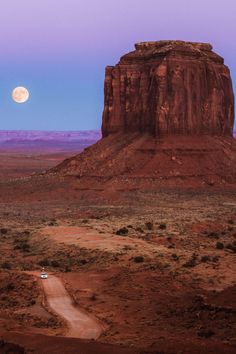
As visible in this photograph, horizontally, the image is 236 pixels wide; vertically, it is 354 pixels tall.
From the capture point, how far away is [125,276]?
2462cm

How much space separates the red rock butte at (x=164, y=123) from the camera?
66.6 meters

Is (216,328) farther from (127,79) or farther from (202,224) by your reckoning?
(127,79)

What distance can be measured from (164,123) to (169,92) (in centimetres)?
400

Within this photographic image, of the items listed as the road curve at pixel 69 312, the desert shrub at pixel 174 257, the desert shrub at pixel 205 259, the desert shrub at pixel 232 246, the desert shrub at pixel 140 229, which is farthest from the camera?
the desert shrub at pixel 140 229

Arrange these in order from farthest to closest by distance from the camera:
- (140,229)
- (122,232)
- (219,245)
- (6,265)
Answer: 1. (140,229)
2. (122,232)
3. (219,245)
4. (6,265)

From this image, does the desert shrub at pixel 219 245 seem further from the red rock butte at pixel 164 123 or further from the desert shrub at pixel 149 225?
the red rock butte at pixel 164 123

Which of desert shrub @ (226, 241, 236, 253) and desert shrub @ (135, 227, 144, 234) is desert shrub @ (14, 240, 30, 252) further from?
Answer: desert shrub @ (226, 241, 236, 253)

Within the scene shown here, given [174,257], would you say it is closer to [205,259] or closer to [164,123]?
[205,259]

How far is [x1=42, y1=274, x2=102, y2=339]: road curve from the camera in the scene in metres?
17.6

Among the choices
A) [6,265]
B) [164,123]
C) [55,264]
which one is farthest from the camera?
[164,123]

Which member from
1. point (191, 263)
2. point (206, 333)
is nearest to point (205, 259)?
point (191, 263)

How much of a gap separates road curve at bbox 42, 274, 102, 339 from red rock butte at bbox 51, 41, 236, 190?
4000 cm

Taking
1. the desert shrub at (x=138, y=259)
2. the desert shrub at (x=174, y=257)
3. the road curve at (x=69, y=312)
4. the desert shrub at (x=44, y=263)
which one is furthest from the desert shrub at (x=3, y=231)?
the road curve at (x=69, y=312)

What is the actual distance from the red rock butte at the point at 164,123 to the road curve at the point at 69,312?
40.0 m
